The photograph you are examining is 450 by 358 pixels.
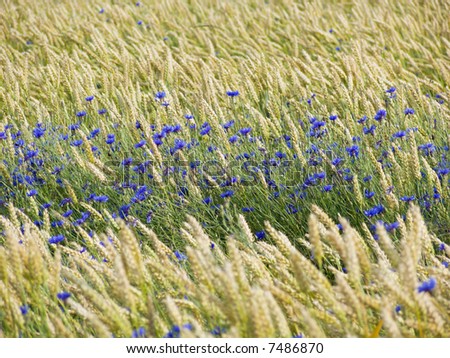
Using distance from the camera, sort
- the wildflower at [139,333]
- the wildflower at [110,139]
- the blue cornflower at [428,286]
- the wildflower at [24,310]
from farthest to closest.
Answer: the wildflower at [110,139] < the wildflower at [24,310] < the wildflower at [139,333] < the blue cornflower at [428,286]

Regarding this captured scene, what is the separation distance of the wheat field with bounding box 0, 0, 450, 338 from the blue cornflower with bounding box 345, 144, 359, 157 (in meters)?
0.03

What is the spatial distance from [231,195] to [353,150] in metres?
0.61

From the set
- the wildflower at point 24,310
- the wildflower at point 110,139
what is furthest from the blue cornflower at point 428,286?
the wildflower at point 110,139

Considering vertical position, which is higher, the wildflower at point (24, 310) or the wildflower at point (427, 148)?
the wildflower at point (24, 310)

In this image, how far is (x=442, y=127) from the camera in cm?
343

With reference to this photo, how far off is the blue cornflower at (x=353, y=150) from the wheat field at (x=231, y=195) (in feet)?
0.09

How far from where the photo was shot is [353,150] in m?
2.99

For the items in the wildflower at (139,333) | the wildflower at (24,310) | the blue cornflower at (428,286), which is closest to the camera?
the blue cornflower at (428,286)

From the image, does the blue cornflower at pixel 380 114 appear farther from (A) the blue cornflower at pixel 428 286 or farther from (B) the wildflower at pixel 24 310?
(B) the wildflower at pixel 24 310

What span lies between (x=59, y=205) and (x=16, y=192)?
1.05 feet

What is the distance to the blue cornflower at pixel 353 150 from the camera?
9.77ft

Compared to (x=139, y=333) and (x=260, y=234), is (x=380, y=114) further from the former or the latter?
(x=139, y=333)

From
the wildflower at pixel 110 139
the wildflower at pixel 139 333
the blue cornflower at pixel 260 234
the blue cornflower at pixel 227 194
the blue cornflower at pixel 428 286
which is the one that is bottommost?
the blue cornflower at pixel 260 234

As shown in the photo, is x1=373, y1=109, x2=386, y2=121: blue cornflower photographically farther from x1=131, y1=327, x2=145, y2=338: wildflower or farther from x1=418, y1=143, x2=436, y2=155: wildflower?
x1=131, y1=327, x2=145, y2=338: wildflower
